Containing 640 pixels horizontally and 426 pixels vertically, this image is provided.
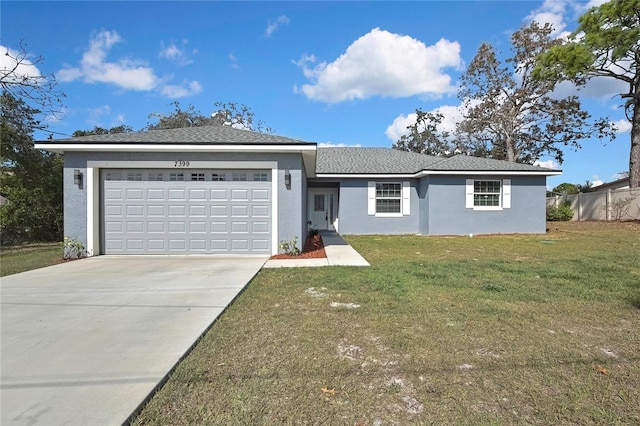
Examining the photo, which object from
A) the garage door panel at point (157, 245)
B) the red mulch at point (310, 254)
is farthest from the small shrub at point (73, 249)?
the red mulch at point (310, 254)

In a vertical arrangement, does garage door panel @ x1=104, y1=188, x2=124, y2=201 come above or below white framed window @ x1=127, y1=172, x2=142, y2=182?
below

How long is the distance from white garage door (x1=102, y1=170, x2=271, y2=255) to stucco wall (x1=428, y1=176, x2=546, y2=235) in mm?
8876

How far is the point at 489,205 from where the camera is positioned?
1609cm

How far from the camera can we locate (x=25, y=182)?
15.9 meters

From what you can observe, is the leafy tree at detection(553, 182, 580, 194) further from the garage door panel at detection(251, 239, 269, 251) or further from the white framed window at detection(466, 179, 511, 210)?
the garage door panel at detection(251, 239, 269, 251)

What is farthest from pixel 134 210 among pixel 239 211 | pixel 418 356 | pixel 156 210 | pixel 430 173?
pixel 430 173

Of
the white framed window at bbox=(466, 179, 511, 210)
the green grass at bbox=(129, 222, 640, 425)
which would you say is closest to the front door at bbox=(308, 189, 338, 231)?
the white framed window at bbox=(466, 179, 511, 210)

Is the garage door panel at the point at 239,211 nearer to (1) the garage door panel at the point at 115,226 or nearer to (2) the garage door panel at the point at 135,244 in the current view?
(2) the garage door panel at the point at 135,244

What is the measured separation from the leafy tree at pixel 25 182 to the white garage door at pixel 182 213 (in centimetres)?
853

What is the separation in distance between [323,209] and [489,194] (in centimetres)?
797

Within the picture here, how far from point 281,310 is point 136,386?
2.20 metres

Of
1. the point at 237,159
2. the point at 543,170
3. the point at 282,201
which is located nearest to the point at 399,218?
the point at 543,170

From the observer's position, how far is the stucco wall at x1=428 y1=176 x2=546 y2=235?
51.7ft

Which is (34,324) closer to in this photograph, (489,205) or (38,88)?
(38,88)
